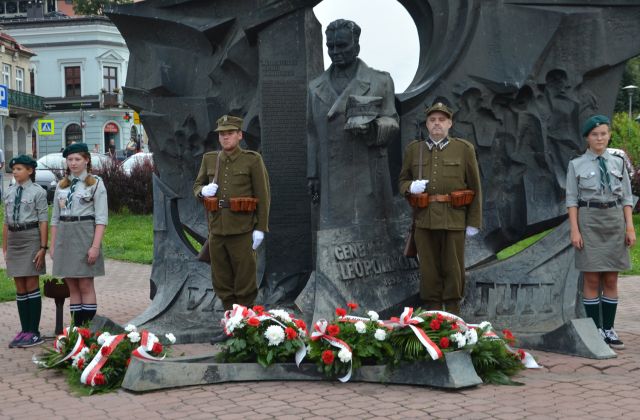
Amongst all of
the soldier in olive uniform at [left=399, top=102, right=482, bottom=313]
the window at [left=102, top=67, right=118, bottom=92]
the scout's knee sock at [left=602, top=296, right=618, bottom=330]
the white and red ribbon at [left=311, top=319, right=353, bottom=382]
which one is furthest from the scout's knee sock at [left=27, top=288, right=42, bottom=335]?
the window at [left=102, top=67, right=118, bottom=92]

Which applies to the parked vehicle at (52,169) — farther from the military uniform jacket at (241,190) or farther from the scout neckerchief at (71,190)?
the military uniform jacket at (241,190)

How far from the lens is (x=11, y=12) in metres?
59.7

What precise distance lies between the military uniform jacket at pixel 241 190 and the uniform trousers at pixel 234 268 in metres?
0.08

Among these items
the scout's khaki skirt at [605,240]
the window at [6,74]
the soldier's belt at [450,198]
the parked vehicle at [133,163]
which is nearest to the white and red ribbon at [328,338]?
the soldier's belt at [450,198]

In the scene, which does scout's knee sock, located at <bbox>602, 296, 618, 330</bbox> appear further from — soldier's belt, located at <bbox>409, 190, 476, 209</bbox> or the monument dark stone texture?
soldier's belt, located at <bbox>409, 190, 476, 209</bbox>

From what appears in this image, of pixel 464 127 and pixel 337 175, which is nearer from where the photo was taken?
pixel 337 175

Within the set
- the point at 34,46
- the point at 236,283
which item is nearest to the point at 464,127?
the point at 236,283

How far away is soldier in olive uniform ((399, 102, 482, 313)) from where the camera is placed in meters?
6.89

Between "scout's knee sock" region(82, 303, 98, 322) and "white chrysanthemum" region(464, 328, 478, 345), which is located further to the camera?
"scout's knee sock" region(82, 303, 98, 322)

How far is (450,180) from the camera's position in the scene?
22.6 ft

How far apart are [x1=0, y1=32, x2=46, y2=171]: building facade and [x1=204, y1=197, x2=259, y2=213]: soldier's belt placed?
128 feet

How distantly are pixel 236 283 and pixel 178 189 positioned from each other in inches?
83.4

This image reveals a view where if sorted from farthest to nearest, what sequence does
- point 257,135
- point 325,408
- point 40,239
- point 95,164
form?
point 95,164
point 257,135
point 40,239
point 325,408

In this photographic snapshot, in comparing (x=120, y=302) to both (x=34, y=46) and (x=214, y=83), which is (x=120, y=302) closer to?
(x=214, y=83)
